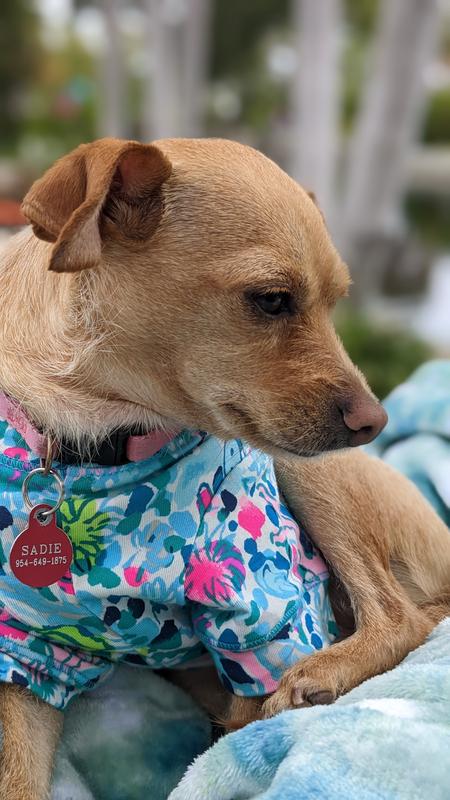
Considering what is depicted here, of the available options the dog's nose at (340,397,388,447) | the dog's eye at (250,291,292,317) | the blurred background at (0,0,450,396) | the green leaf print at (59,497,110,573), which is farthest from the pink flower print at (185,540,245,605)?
the blurred background at (0,0,450,396)

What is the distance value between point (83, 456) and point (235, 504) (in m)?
0.25

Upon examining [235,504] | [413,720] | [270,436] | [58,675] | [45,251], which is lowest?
[58,675]

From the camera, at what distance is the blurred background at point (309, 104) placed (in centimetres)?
466

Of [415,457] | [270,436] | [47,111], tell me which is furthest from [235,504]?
[47,111]

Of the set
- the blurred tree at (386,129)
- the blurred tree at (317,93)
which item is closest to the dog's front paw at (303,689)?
the blurred tree at (317,93)

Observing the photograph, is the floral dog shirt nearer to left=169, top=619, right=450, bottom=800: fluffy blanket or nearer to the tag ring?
the tag ring

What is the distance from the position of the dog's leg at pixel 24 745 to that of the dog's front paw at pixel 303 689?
377 millimetres

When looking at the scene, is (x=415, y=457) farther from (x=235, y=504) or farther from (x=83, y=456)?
(x=83, y=456)

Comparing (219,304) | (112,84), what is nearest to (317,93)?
(112,84)

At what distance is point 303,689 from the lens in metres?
1.38

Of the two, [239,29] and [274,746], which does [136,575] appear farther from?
[239,29]

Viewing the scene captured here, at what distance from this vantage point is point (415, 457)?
2.24 metres

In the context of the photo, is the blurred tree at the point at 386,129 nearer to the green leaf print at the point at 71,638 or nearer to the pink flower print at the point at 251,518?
the pink flower print at the point at 251,518

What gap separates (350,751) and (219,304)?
0.64m
